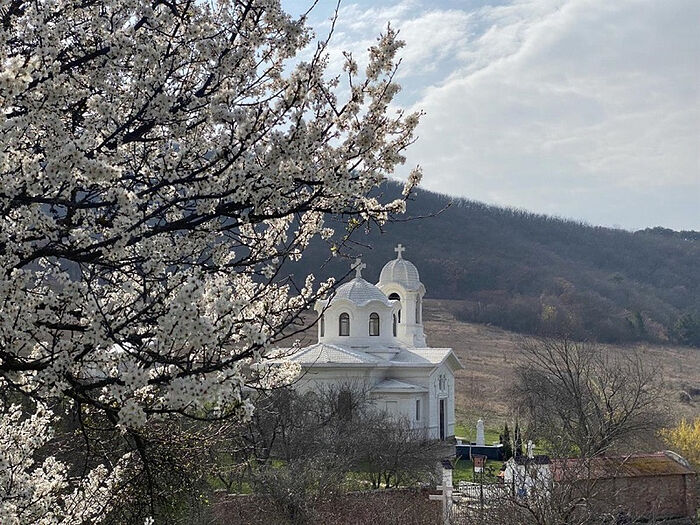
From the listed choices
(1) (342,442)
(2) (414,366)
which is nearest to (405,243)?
(2) (414,366)

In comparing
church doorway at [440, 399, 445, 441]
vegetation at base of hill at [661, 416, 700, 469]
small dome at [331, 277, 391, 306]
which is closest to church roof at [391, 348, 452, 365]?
church doorway at [440, 399, 445, 441]

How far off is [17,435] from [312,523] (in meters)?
10.1

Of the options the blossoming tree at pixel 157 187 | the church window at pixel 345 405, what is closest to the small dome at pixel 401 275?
the church window at pixel 345 405

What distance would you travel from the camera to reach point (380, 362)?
35.3 metres

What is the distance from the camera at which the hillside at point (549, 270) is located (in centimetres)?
9331

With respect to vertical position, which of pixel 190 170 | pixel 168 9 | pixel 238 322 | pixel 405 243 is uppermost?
pixel 405 243

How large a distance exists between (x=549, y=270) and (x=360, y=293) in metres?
87.2

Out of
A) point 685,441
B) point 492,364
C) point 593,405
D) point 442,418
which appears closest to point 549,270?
point 492,364

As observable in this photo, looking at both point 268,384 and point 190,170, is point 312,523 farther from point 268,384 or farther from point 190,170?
point 190,170

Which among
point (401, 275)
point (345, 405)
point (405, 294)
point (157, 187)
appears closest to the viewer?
point (157, 187)

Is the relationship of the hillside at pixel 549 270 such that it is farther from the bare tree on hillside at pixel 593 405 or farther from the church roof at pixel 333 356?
the bare tree on hillside at pixel 593 405

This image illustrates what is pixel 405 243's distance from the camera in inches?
4503

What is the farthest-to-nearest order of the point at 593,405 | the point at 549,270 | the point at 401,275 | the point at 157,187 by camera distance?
the point at 549,270
the point at 401,275
the point at 593,405
the point at 157,187

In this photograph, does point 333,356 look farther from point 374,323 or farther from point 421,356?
point 421,356
